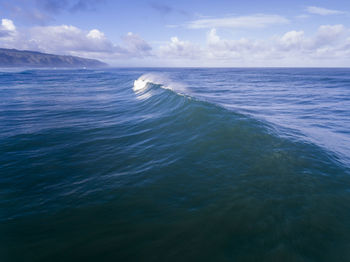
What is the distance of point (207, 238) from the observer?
141 inches

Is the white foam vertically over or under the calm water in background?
over

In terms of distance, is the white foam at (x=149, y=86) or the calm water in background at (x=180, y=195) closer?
the calm water in background at (x=180, y=195)

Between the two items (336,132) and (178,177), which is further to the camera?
(336,132)

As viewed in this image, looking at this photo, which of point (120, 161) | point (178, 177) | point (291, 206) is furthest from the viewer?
point (120, 161)

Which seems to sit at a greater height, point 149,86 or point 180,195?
point 149,86

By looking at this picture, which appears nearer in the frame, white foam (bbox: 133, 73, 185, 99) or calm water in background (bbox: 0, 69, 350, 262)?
calm water in background (bbox: 0, 69, 350, 262)

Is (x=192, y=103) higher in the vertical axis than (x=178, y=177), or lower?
higher

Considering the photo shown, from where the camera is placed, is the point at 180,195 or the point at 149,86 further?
the point at 149,86

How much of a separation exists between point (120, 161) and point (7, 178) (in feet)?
11.0

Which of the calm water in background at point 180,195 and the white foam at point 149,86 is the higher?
the white foam at point 149,86

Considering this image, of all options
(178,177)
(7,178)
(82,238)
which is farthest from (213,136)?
(7,178)

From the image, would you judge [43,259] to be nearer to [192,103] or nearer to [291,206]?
[291,206]

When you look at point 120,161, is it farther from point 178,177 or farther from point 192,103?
point 192,103

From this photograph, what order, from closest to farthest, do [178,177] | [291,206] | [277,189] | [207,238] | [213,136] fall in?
[207,238], [291,206], [277,189], [178,177], [213,136]
